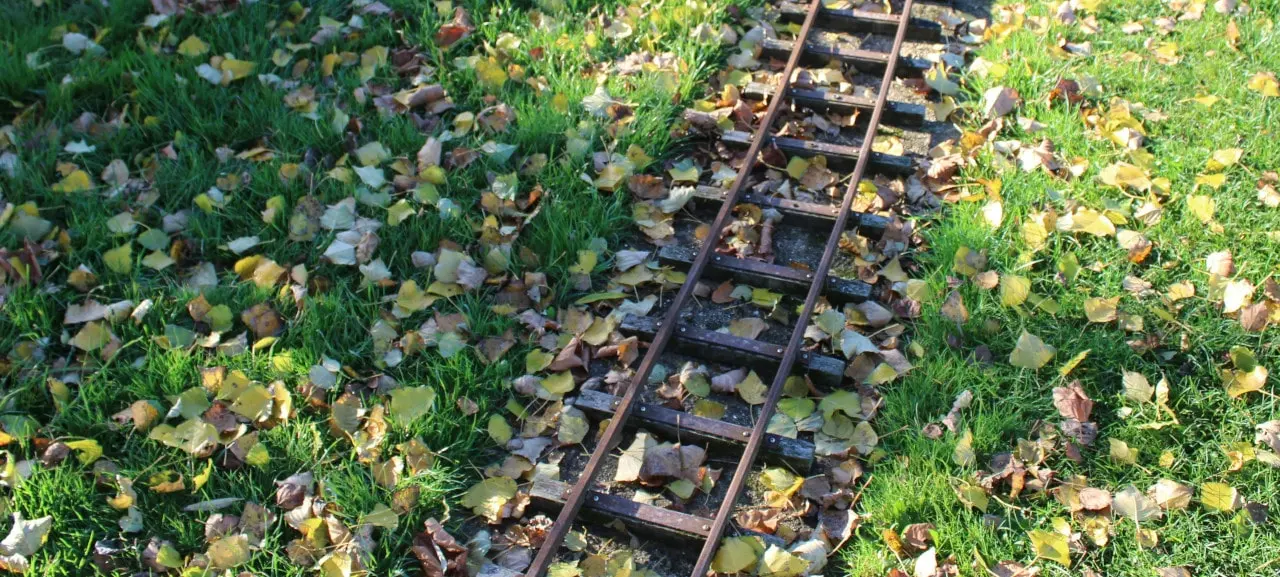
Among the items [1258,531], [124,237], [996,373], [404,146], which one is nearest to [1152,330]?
[996,373]

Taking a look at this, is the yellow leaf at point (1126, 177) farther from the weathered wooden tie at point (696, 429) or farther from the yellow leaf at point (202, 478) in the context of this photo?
the yellow leaf at point (202, 478)

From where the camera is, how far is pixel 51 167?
506 cm

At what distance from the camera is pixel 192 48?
5750mm

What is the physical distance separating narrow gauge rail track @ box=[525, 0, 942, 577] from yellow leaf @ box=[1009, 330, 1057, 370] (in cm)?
60

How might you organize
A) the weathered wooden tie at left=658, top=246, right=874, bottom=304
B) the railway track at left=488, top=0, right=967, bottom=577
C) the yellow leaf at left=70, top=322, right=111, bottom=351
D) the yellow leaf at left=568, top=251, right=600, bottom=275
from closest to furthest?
the railway track at left=488, top=0, right=967, bottom=577 → the yellow leaf at left=70, top=322, right=111, bottom=351 → the weathered wooden tie at left=658, top=246, right=874, bottom=304 → the yellow leaf at left=568, top=251, right=600, bottom=275

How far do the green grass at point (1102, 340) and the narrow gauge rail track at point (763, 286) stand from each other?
34 cm

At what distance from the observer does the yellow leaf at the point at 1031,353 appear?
13.6 feet

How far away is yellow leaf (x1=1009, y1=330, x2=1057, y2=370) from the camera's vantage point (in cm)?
416

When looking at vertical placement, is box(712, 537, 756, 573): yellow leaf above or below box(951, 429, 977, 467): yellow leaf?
below

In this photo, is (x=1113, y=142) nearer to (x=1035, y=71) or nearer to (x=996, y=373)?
(x=1035, y=71)

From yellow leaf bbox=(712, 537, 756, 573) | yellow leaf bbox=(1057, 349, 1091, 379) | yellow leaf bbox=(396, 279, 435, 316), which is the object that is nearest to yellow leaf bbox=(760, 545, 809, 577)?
yellow leaf bbox=(712, 537, 756, 573)

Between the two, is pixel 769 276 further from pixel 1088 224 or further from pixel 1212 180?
pixel 1212 180

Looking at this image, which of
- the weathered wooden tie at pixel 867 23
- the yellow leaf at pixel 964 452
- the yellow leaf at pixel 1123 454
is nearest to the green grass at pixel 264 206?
the weathered wooden tie at pixel 867 23

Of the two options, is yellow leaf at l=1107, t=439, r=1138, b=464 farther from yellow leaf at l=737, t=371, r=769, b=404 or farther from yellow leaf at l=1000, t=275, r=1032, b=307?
yellow leaf at l=737, t=371, r=769, b=404
